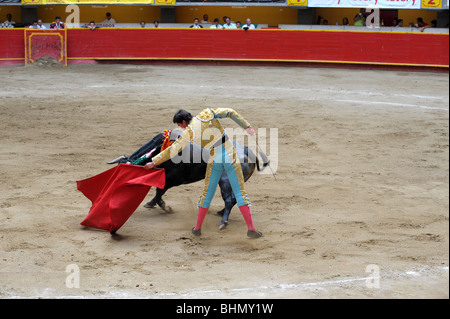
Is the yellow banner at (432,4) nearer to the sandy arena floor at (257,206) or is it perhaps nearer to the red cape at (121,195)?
the sandy arena floor at (257,206)

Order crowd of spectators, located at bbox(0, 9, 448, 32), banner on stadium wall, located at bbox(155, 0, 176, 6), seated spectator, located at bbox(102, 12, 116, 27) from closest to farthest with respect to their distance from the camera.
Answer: crowd of spectators, located at bbox(0, 9, 448, 32) → seated spectator, located at bbox(102, 12, 116, 27) → banner on stadium wall, located at bbox(155, 0, 176, 6)

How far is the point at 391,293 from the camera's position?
3738 millimetres

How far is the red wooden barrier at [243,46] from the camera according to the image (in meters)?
15.4

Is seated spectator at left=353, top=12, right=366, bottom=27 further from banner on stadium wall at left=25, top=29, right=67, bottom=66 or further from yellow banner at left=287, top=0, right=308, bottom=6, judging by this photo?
banner on stadium wall at left=25, top=29, right=67, bottom=66

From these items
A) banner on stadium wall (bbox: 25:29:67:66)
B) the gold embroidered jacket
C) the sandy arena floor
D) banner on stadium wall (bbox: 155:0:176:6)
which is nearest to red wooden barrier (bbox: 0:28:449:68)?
banner on stadium wall (bbox: 25:29:67:66)

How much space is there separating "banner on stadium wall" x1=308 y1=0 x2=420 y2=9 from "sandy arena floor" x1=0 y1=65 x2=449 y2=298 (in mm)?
5409

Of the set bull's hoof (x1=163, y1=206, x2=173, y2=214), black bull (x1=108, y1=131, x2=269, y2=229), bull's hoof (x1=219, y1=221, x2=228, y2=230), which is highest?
black bull (x1=108, y1=131, x2=269, y2=229)

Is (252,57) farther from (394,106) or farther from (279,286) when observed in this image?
(279,286)

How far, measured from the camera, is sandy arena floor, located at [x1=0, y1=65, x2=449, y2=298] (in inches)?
159

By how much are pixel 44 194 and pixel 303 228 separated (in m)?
2.39

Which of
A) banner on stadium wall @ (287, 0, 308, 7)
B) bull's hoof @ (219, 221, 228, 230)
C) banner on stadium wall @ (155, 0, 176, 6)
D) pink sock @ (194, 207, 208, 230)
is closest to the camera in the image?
pink sock @ (194, 207, 208, 230)

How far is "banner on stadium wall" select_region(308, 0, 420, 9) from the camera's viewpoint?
16453 millimetres

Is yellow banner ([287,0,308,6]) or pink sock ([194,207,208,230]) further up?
yellow banner ([287,0,308,6])

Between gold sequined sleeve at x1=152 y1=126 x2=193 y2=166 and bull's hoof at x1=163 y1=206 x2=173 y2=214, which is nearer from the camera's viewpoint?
gold sequined sleeve at x1=152 y1=126 x2=193 y2=166
